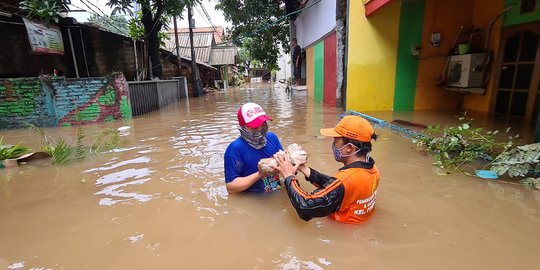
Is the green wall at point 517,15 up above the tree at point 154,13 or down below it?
below

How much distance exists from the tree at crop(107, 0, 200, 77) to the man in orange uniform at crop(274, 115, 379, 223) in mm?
11912

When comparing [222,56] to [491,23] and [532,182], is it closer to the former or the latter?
[491,23]

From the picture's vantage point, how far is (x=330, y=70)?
11.2 m

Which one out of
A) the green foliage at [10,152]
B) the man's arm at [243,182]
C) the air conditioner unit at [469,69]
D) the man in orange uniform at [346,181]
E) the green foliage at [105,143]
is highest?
the air conditioner unit at [469,69]

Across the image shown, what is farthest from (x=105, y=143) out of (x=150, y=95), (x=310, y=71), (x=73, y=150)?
(x=310, y=71)

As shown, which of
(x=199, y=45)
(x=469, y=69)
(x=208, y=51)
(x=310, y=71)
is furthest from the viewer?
(x=199, y=45)

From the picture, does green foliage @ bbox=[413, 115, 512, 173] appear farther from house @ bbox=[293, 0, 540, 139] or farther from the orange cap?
house @ bbox=[293, 0, 540, 139]

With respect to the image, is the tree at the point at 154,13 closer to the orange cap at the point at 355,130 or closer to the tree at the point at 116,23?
the tree at the point at 116,23

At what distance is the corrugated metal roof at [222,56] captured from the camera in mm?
27875

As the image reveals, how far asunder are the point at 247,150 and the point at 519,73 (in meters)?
7.49

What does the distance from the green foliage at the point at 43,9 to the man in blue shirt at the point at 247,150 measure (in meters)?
10.2

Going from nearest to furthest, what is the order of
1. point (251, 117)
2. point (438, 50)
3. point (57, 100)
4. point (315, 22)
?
point (251, 117) < point (57, 100) < point (438, 50) < point (315, 22)

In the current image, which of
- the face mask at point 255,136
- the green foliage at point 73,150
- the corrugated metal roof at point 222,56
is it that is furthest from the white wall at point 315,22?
the corrugated metal roof at point 222,56

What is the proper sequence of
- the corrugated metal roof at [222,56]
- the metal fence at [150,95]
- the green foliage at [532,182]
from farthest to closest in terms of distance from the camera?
the corrugated metal roof at [222,56] < the metal fence at [150,95] < the green foliage at [532,182]
